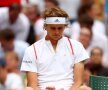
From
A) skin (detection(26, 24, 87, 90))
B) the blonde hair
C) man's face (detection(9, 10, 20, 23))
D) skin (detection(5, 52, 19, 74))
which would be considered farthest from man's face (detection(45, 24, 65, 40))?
man's face (detection(9, 10, 20, 23))

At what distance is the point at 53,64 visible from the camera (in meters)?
8.70

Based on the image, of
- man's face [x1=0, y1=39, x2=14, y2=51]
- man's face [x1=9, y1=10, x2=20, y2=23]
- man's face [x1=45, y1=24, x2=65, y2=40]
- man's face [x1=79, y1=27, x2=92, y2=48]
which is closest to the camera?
man's face [x1=45, y1=24, x2=65, y2=40]

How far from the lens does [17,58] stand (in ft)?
40.5

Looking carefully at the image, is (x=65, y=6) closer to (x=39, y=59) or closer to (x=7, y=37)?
(x=7, y=37)

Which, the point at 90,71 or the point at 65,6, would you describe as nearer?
the point at 90,71

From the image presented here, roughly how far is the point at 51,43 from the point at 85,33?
4.44 metres

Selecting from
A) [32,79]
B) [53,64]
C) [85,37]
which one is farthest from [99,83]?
[85,37]

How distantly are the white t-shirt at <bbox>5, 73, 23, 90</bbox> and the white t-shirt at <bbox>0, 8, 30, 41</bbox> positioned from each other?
2231 millimetres

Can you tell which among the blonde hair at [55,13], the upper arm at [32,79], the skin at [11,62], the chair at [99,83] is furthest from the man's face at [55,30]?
the skin at [11,62]

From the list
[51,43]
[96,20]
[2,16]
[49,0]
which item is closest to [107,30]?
[96,20]

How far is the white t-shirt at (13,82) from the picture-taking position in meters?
11.4

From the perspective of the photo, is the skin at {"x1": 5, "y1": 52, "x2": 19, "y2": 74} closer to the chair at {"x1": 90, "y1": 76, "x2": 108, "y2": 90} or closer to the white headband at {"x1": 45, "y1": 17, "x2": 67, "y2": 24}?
the white headband at {"x1": 45, "y1": 17, "x2": 67, "y2": 24}

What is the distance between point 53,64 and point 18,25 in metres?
5.37

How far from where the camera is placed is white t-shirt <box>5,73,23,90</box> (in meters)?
11.4
